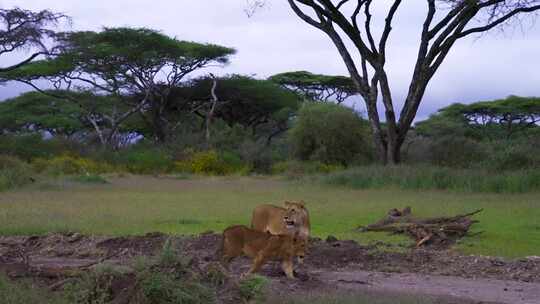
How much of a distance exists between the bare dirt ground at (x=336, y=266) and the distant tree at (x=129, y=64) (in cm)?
2749

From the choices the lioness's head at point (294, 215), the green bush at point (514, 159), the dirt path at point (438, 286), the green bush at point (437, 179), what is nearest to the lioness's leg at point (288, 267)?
the dirt path at point (438, 286)

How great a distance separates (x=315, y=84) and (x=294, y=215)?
42619 mm

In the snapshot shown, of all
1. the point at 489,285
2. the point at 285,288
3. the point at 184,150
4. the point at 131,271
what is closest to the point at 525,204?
→ the point at 489,285

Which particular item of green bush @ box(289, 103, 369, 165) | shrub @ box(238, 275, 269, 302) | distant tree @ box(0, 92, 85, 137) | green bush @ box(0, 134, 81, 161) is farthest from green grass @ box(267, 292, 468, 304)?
distant tree @ box(0, 92, 85, 137)

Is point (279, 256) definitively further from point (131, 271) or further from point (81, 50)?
point (81, 50)

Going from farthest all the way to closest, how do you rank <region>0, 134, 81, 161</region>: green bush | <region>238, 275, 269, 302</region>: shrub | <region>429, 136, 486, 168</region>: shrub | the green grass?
<region>0, 134, 81, 161</region>: green bush
<region>429, 136, 486, 168</region>: shrub
the green grass
<region>238, 275, 269, 302</region>: shrub

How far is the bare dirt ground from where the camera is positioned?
9008 millimetres

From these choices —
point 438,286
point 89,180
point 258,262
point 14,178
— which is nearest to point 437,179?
point 89,180

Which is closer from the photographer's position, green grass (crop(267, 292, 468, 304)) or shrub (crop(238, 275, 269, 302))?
shrub (crop(238, 275, 269, 302))

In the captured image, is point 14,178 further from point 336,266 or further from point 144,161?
point 336,266

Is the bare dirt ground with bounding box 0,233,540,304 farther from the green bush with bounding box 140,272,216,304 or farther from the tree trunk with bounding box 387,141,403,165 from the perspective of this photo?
the tree trunk with bounding box 387,141,403,165

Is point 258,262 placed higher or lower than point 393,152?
lower

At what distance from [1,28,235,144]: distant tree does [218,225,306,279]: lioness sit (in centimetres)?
3019

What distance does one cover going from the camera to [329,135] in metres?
35.5
